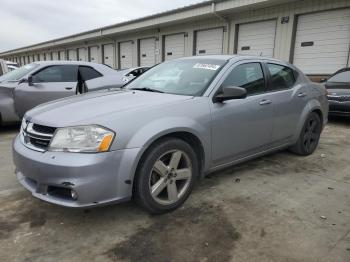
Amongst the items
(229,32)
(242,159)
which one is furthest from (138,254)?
(229,32)

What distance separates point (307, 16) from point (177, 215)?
11346mm

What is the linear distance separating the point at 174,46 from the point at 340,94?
38.9 ft

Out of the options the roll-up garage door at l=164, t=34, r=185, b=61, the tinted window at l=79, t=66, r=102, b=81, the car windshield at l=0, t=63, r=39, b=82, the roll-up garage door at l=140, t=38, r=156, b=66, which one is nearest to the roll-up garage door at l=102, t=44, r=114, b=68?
the roll-up garage door at l=140, t=38, r=156, b=66

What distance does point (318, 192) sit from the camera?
3564 mm

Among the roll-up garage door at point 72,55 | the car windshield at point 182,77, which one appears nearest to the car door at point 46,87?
the car windshield at point 182,77

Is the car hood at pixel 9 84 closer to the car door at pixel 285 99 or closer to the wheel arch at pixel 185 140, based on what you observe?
the wheel arch at pixel 185 140

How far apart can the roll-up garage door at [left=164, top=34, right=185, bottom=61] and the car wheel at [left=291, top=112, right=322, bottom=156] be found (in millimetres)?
13198

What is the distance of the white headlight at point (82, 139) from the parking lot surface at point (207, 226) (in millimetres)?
746

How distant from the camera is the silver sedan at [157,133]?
252 centimetres

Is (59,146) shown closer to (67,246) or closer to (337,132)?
(67,246)

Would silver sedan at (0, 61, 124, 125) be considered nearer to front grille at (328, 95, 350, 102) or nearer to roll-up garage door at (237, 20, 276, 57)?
front grille at (328, 95, 350, 102)

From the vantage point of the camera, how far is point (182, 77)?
3.66m

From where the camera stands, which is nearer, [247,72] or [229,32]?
[247,72]

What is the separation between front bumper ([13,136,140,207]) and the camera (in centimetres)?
245
